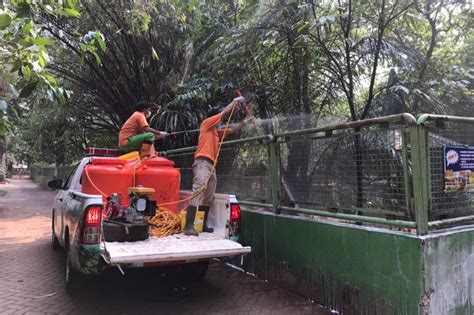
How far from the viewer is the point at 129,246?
498 centimetres

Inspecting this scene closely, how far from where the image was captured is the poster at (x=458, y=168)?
14.1 ft

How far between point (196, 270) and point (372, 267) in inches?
110

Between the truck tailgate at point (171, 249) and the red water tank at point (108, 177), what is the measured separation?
1.02 m

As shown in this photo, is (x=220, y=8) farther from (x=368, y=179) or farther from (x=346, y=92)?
(x=368, y=179)

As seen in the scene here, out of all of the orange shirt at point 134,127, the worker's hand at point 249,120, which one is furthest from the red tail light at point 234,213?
the orange shirt at point 134,127

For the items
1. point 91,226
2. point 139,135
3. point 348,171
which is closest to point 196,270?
point 91,226

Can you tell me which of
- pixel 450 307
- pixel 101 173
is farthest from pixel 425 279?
pixel 101 173

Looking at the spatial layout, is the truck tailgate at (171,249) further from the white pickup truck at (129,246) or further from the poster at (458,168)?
the poster at (458,168)

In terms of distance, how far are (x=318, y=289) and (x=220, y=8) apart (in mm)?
6469

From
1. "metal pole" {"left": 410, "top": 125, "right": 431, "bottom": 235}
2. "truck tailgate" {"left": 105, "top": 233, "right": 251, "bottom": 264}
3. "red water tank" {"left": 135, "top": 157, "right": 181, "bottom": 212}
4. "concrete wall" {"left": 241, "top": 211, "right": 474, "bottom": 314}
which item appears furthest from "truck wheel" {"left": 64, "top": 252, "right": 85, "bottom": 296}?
"metal pole" {"left": 410, "top": 125, "right": 431, "bottom": 235}

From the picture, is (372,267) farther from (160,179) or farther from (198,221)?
(160,179)

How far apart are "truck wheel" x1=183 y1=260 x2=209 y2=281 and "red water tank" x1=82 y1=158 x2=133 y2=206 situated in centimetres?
131

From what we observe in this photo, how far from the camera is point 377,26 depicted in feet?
23.0

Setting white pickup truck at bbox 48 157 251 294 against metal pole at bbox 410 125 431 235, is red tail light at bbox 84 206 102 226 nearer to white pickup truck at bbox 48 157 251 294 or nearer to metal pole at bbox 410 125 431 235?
white pickup truck at bbox 48 157 251 294
